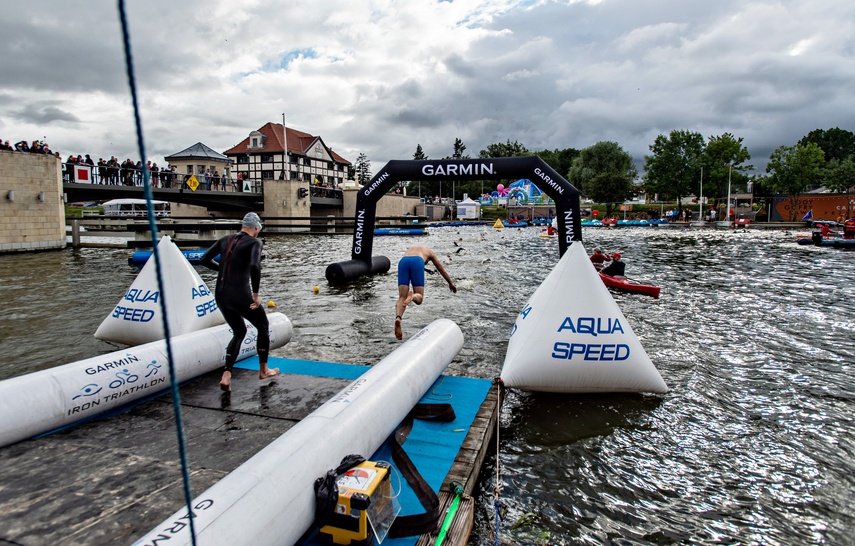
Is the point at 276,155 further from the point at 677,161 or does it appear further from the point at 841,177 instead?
the point at 841,177

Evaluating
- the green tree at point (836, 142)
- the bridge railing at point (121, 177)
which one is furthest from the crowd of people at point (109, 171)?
the green tree at point (836, 142)

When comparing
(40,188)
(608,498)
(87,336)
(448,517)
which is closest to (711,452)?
(608,498)

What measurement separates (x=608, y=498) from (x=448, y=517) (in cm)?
173

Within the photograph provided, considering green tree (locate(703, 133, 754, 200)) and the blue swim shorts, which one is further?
green tree (locate(703, 133, 754, 200))

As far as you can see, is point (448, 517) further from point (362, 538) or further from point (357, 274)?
point (357, 274)

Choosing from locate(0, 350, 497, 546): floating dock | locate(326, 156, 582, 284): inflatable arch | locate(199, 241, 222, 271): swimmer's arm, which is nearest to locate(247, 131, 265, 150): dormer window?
locate(326, 156, 582, 284): inflatable arch

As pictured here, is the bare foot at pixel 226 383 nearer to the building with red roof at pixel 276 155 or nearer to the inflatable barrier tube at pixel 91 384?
the inflatable barrier tube at pixel 91 384

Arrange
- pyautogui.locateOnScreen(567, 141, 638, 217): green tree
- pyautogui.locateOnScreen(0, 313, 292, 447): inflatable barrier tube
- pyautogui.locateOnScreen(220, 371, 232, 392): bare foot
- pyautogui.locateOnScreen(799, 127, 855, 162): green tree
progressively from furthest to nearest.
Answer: pyautogui.locateOnScreen(799, 127, 855, 162): green tree < pyautogui.locateOnScreen(567, 141, 638, 217): green tree < pyautogui.locateOnScreen(220, 371, 232, 392): bare foot < pyautogui.locateOnScreen(0, 313, 292, 447): inflatable barrier tube

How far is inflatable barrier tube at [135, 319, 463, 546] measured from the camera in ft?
8.21

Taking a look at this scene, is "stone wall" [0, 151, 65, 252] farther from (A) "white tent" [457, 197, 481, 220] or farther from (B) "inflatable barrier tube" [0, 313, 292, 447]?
(A) "white tent" [457, 197, 481, 220]

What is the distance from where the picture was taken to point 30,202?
22922 mm

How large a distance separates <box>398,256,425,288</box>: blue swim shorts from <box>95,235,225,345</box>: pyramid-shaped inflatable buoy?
126 inches

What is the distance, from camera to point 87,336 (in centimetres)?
862

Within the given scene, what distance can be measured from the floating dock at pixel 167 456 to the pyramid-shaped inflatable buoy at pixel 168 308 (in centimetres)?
160
